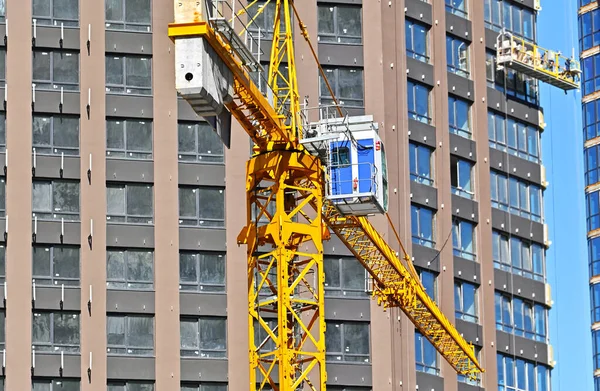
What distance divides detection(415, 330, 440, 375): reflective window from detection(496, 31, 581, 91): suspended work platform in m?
19.8

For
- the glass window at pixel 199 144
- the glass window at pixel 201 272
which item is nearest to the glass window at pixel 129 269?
the glass window at pixel 201 272

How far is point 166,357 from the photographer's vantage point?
11406 centimetres

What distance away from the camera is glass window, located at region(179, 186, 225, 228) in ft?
383

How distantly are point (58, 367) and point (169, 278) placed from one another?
8.00m

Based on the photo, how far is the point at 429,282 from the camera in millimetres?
120688

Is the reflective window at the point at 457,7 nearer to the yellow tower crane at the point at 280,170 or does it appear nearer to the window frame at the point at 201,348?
the window frame at the point at 201,348

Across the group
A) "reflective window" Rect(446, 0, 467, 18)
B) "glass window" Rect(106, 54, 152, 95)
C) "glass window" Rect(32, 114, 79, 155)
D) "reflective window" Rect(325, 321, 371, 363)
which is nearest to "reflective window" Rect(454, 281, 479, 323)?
"reflective window" Rect(325, 321, 371, 363)

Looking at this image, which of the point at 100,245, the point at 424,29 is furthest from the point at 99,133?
the point at 424,29

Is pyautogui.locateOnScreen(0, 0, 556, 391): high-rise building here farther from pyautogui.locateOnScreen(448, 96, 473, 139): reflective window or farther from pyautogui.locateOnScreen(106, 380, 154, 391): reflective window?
pyautogui.locateOnScreen(448, 96, 473, 139): reflective window

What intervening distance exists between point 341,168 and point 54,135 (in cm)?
2897

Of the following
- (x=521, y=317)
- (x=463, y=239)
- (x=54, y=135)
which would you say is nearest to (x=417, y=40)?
(x=463, y=239)

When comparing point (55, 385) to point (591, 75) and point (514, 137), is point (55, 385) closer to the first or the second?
point (514, 137)

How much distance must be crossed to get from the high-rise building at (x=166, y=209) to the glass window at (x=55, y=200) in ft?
0.35

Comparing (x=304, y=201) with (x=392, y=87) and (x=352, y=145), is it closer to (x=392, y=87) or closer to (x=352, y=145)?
(x=352, y=145)
